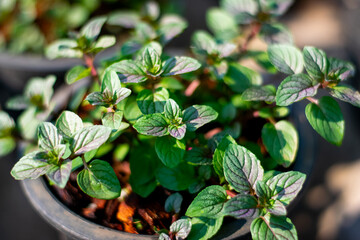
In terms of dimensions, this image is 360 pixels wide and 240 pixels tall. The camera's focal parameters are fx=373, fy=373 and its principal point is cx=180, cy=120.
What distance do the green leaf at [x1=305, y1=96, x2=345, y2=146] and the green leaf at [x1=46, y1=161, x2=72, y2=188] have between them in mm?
608

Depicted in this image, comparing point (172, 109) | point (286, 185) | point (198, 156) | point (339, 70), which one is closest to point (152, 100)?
point (172, 109)

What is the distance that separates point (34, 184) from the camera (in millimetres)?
1105

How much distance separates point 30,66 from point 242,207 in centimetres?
149

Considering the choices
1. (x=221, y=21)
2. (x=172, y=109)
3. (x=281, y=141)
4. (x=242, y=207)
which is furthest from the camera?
(x=221, y=21)

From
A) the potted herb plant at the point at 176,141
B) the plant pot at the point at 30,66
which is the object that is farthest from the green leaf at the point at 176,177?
the plant pot at the point at 30,66

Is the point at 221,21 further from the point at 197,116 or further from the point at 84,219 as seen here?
the point at 84,219

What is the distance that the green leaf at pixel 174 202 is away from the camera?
100 centimetres

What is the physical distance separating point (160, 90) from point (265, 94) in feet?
0.96

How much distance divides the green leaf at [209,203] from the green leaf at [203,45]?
45 cm

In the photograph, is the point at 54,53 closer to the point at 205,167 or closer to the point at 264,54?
the point at 205,167

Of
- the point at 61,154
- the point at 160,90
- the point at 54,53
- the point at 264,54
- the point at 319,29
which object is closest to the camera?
the point at 61,154

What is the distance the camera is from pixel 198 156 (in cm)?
100

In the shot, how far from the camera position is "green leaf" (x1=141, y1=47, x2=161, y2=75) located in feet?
3.28

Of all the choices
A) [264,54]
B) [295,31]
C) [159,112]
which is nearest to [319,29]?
[295,31]
